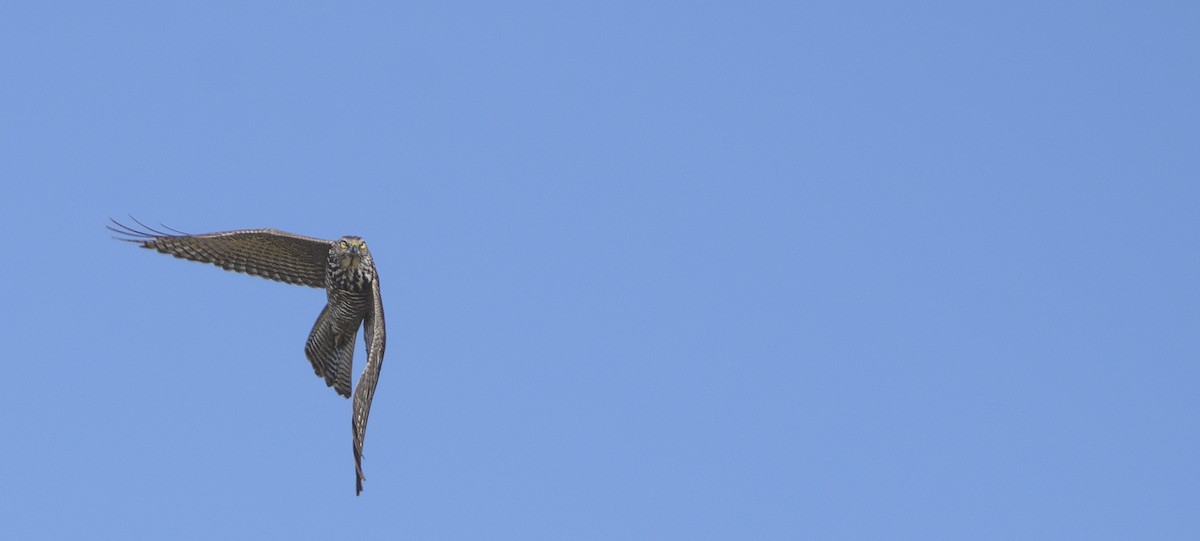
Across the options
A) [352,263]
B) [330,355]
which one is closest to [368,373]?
[352,263]

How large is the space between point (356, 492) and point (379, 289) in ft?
12.2

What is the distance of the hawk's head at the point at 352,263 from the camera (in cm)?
2405

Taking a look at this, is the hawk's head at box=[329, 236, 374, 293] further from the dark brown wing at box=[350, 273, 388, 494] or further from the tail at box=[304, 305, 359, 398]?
the tail at box=[304, 305, 359, 398]

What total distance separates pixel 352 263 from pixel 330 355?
6.88 ft

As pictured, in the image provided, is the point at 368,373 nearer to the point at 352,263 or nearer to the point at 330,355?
the point at 352,263

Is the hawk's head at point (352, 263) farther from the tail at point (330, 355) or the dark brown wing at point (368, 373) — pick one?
the tail at point (330, 355)

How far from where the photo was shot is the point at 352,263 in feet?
79.2

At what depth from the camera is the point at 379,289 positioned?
24.3m

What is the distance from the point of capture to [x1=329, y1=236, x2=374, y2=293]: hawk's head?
2405cm

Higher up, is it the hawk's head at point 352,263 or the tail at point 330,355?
the hawk's head at point 352,263

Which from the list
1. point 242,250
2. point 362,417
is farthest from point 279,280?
point 362,417

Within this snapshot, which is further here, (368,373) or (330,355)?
(330,355)

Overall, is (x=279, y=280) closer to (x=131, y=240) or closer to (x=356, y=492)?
(x=131, y=240)

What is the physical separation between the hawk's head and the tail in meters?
1.39
